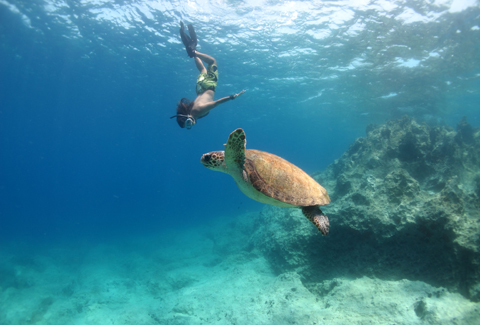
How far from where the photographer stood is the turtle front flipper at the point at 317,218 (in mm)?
3697

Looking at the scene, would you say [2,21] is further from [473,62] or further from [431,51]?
[473,62]

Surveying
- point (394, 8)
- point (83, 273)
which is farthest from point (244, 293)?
point (394, 8)

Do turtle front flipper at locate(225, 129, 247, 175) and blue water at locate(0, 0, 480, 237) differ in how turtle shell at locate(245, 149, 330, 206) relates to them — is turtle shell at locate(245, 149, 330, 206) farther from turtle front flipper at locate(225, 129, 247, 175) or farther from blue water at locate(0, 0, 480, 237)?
blue water at locate(0, 0, 480, 237)

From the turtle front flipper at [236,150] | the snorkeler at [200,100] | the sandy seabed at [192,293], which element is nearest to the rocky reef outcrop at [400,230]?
the sandy seabed at [192,293]

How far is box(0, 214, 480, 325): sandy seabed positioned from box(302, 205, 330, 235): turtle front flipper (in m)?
2.61

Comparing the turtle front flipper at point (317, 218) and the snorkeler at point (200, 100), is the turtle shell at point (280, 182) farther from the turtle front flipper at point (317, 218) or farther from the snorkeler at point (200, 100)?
the snorkeler at point (200, 100)

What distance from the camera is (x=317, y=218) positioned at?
155 inches

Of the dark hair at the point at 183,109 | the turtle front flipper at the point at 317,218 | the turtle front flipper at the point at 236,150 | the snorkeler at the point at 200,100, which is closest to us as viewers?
the turtle front flipper at the point at 236,150

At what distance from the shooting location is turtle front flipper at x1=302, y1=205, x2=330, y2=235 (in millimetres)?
3697

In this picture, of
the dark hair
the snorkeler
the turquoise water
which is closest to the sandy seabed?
the turquoise water

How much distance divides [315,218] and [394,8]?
1603 cm

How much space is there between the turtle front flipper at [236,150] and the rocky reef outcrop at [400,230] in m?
4.44

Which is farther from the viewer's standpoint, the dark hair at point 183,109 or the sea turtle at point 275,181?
the dark hair at point 183,109

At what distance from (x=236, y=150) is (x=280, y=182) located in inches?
45.9
